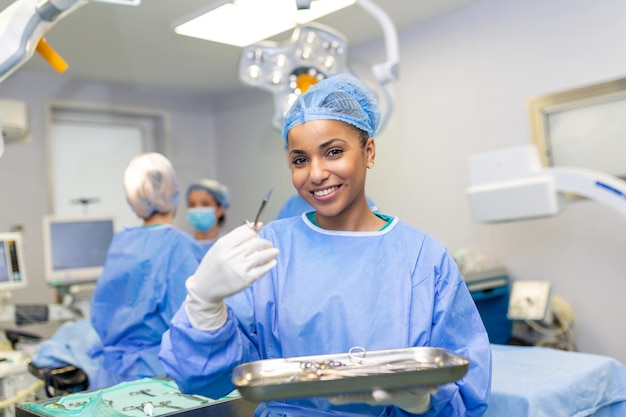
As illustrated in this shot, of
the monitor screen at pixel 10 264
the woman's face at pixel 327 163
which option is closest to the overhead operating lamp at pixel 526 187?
the woman's face at pixel 327 163

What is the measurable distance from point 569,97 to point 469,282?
3.56 ft

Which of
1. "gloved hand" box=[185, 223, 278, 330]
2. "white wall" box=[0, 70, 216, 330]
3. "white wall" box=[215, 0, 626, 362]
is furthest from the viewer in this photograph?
"white wall" box=[0, 70, 216, 330]

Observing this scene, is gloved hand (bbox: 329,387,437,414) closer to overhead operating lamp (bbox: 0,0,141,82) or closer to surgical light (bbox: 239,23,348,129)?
overhead operating lamp (bbox: 0,0,141,82)

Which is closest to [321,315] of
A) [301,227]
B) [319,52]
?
[301,227]

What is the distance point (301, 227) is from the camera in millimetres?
1371

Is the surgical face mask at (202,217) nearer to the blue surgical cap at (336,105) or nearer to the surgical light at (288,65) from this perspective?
the surgical light at (288,65)

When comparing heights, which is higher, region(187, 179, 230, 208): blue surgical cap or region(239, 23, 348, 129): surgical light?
region(239, 23, 348, 129): surgical light

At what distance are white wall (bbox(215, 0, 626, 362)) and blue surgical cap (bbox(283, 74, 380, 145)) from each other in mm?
1559

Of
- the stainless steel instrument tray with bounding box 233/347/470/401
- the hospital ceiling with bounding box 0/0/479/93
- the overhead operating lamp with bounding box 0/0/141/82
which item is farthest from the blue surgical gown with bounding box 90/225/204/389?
the hospital ceiling with bounding box 0/0/479/93

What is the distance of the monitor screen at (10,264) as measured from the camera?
313 centimetres

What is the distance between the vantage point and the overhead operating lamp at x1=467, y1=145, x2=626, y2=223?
2.37 m

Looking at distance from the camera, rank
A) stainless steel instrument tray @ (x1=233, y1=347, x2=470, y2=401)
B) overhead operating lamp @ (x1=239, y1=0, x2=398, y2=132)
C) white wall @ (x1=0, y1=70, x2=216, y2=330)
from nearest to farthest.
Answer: stainless steel instrument tray @ (x1=233, y1=347, x2=470, y2=401)
overhead operating lamp @ (x1=239, y1=0, x2=398, y2=132)
white wall @ (x1=0, y1=70, x2=216, y2=330)

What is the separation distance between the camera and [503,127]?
137 inches

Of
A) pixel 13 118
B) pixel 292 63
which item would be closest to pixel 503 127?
pixel 292 63
